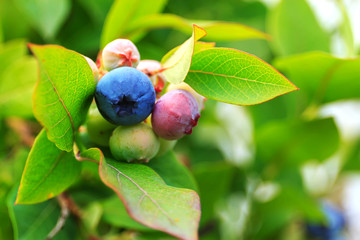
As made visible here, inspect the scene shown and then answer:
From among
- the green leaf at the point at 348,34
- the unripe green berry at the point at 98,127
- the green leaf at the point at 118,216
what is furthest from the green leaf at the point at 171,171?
the green leaf at the point at 348,34

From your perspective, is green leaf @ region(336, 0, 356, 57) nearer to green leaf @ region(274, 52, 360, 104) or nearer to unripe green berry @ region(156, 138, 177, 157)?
green leaf @ region(274, 52, 360, 104)

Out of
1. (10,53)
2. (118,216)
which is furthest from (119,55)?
(10,53)

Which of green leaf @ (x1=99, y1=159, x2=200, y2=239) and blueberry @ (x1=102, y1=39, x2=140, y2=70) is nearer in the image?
green leaf @ (x1=99, y1=159, x2=200, y2=239)

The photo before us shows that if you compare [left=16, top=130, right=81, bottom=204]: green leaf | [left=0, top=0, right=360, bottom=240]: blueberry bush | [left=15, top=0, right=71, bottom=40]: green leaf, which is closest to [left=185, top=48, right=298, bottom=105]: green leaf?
[left=0, top=0, right=360, bottom=240]: blueberry bush

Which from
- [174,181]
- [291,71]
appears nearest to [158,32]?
[291,71]

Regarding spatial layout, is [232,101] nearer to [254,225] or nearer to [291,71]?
[291,71]

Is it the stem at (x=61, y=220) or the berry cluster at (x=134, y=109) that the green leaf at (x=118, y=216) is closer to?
the stem at (x=61, y=220)

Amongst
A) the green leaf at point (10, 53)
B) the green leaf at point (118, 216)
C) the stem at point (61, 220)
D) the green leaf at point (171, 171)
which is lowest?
the green leaf at point (118, 216)
